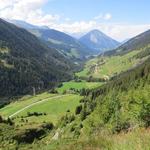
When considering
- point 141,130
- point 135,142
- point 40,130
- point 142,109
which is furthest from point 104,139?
point 40,130

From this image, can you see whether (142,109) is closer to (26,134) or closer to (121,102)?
(121,102)

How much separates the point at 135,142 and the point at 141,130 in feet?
5.42

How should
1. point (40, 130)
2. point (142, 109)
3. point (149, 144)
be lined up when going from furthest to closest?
point (40, 130) < point (142, 109) < point (149, 144)

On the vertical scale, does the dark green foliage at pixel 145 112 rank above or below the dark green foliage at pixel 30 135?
above

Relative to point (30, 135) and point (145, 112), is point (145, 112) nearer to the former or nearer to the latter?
point (145, 112)

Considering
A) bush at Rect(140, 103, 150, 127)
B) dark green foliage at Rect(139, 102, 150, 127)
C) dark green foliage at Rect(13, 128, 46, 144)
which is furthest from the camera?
dark green foliage at Rect(13, 128, 46, 144)

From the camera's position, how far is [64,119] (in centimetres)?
14800

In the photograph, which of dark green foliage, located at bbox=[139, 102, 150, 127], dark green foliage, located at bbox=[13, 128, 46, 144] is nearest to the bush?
dark green foliage, located at bbox=[139, 102, 150, 127]

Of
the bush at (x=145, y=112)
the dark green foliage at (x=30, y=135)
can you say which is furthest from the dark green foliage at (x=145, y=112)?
the dark green foliage at (x=30, y=135)

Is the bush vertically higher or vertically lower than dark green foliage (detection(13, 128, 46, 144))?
higher

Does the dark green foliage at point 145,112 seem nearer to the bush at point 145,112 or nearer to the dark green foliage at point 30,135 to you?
the bush at point 145,112

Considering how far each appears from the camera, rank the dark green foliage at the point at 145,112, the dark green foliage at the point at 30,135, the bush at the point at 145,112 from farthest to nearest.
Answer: the dark green foliage at the point at 30,135
the bush at the point at 145,112
the dark green foliage at the point at 145,112

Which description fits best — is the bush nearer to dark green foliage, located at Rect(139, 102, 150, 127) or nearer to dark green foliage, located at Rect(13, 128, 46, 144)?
dark green foliage, located at Rect(139, 102, 150, 127)

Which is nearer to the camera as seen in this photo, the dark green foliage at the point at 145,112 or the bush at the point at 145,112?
the dark green foliage at the point at 145,112
